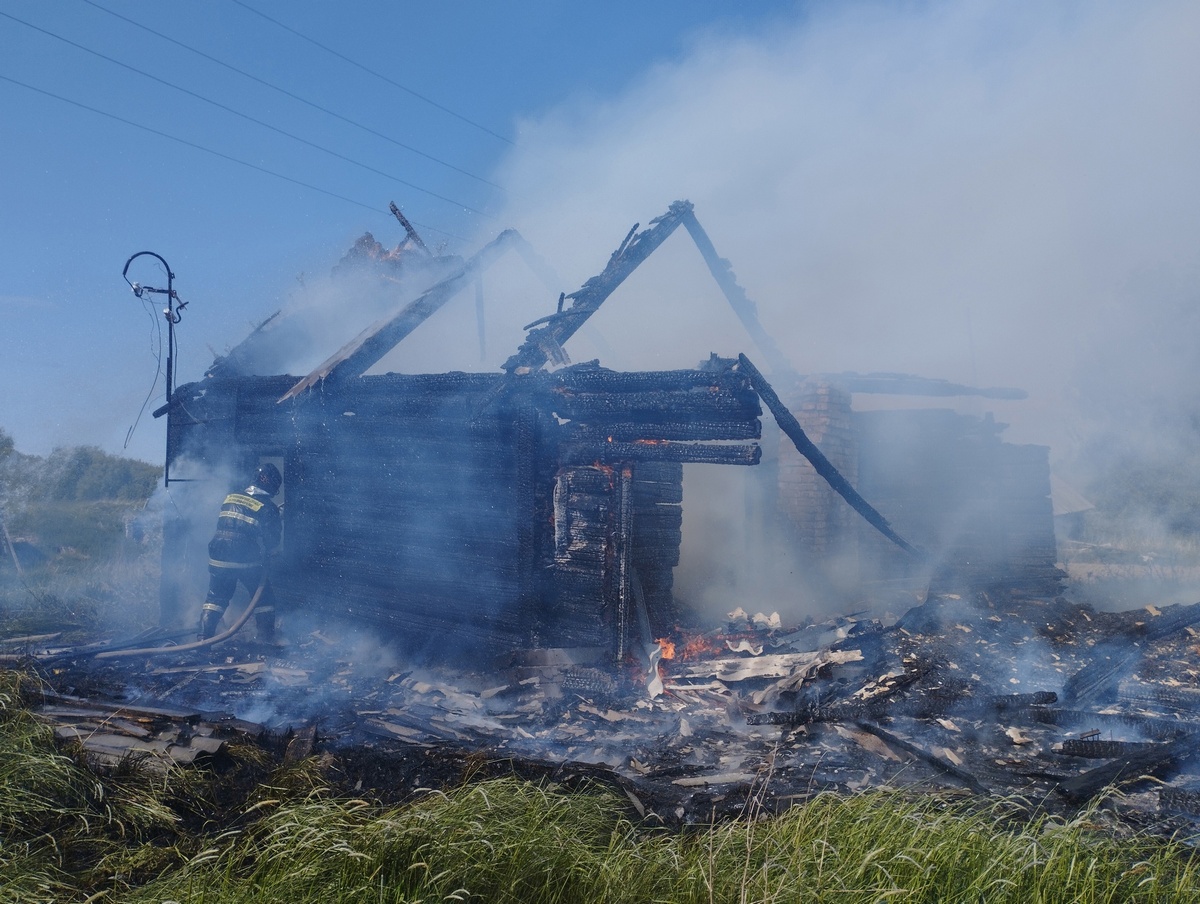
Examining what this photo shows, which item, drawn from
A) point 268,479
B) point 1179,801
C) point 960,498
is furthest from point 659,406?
point 960,498

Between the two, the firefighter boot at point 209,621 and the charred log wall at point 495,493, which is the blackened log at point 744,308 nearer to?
the charred log wall at point 495,493

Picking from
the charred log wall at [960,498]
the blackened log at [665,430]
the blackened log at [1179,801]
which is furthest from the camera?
the charred log wall at [960,498]

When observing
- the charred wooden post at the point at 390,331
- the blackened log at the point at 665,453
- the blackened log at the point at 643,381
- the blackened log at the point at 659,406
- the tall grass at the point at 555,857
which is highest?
the charred wooden post at the point at 390,331

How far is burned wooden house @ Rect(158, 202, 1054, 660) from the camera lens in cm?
761

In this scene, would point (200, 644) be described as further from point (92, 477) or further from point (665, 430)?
point (92, 477)

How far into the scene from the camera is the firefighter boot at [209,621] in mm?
9359

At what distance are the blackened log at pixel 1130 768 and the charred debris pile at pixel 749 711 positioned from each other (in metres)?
0.01

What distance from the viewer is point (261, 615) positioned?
9531 mm

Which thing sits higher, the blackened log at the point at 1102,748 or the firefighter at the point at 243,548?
the firefighter at the point at 243,548

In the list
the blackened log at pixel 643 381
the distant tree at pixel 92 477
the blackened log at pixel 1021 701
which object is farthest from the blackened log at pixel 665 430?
the distant tree at pixel 92 477

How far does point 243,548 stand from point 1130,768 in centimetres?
958

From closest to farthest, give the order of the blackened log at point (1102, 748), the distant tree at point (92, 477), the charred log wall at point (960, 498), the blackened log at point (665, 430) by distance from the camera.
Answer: the blackened log at point (1102, 748) < the blackened log at point (665, 430) < the charred log wall at point (960, 498) < the distant tree at point (92, 477)

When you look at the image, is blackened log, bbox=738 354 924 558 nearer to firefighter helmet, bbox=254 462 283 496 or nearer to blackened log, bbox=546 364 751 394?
blackened log, bbox=546 364 751 394

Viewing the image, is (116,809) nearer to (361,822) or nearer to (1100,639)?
(361,822)
